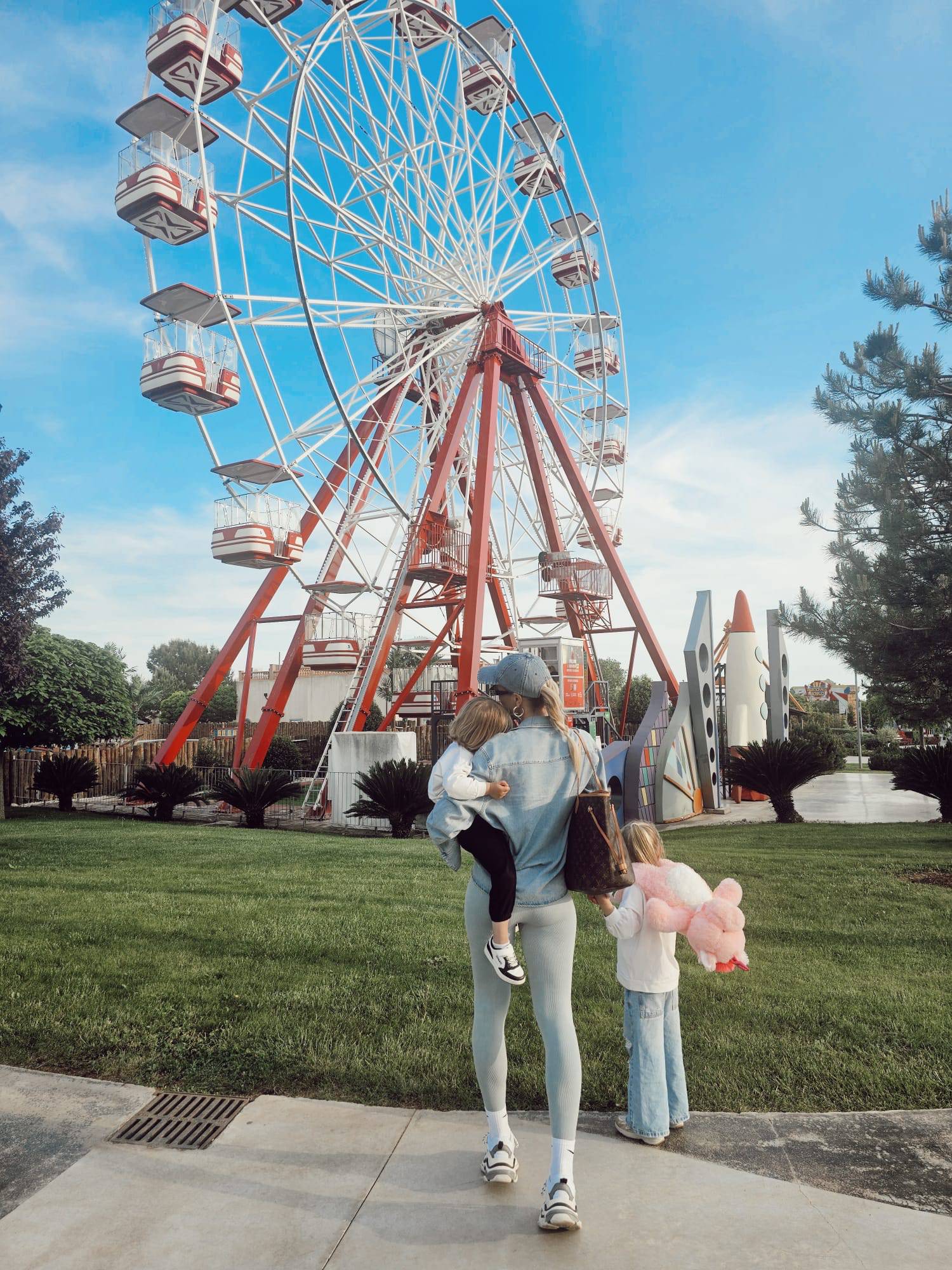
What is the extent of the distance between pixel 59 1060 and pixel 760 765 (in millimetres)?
14426

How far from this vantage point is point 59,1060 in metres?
4.32

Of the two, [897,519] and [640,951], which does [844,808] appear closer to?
[897,519]

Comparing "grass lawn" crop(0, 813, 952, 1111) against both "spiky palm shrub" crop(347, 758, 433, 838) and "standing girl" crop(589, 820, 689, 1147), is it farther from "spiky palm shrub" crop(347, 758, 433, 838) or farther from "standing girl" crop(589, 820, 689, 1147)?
"spiky palm shrub" crop(347, 758, 433, 838)

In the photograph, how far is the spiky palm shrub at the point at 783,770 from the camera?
1634 centimetres

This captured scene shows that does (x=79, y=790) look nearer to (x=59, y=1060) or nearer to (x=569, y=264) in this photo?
(x=59, y=1060)

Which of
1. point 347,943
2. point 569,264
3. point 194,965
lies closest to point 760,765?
point 347,943

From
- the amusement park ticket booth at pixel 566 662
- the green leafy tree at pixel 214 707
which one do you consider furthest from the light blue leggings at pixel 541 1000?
the green leafy tree at pixel 214 707

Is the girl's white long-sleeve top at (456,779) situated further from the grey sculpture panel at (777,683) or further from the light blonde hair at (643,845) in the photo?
the grey sculpture panel at (777,683)

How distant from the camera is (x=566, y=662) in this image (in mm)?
20062

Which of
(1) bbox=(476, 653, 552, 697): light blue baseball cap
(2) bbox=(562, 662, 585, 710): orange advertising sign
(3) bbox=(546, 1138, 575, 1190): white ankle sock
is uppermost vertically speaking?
(2) bbox=(562, 662, 585, 710): orange advertising sign

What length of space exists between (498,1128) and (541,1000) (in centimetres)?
55

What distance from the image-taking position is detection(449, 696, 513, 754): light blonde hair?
3.16 metres

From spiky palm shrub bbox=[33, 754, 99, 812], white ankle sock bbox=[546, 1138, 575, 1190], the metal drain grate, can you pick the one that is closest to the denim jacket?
white ankle sock bbox=[546, 1138, 575, 1190]

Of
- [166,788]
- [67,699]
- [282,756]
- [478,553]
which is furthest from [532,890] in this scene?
[282,756]
